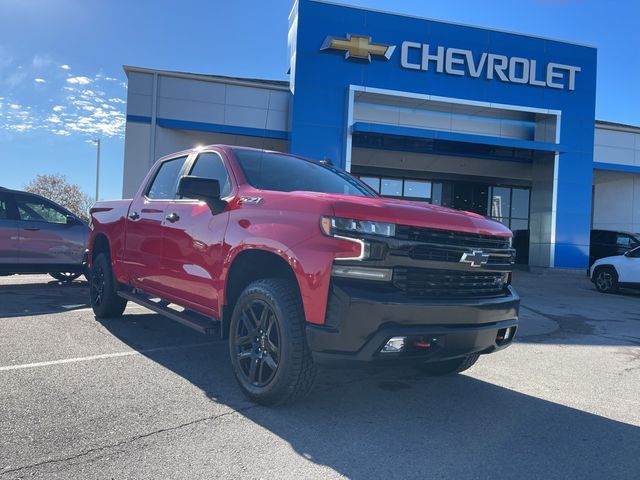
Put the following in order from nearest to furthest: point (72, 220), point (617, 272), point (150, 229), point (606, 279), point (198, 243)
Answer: point (198, 243), point (150, 229), point (72, 220), point (617, 272), point (606, 279)

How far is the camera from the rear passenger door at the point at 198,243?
13.7 feet

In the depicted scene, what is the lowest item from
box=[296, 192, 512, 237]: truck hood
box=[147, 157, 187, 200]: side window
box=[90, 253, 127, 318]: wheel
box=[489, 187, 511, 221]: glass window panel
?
box=[90, 253, 127, 318]: wheel

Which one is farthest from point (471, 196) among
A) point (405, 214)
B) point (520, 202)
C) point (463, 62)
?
point (405, 214)

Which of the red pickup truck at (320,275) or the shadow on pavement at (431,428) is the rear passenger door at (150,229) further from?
the shadow on pavement at (431,428)

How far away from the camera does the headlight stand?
3.25 m

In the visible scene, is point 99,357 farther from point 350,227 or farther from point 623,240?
point 623,240

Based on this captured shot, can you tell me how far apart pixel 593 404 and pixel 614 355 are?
2.28 m

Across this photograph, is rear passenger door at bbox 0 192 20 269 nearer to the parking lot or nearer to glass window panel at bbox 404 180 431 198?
the parking lot

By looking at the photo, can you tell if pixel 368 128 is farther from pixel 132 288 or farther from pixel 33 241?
pixel 132 288

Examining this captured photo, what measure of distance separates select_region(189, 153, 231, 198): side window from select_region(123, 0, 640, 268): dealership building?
12282 millimetres

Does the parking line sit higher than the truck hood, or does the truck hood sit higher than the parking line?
the truck hood

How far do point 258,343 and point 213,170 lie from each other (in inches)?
70.4

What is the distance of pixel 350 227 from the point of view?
10.7 ft

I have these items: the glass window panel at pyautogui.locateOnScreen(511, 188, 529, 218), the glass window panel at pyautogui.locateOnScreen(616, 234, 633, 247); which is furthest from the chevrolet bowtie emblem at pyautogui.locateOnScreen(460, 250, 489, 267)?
the glass window panel at pyautogui.locateOnScreen(511, 188, 529, 218)
